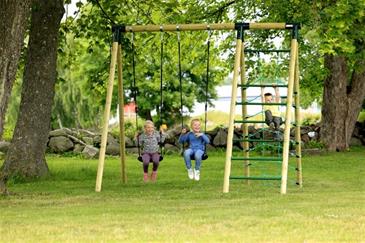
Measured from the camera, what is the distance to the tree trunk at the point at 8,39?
11531mm

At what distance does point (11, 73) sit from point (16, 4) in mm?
934

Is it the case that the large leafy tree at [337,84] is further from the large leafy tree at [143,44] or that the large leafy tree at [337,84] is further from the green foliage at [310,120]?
the green foliage at [310,120]

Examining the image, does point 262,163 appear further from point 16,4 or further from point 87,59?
point 87,59

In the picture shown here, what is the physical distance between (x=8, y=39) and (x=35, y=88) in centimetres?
415

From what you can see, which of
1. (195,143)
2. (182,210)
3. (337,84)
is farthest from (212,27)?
(337,84)

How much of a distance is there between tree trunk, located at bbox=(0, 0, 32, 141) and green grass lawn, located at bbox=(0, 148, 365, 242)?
1552 mm

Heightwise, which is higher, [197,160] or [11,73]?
[11,73]

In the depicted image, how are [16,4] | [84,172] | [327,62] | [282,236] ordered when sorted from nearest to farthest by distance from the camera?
[282,236] → [16,4] → [84,172] → [327,62]

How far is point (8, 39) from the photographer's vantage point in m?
11.6

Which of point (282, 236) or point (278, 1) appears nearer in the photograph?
point (282, 236)

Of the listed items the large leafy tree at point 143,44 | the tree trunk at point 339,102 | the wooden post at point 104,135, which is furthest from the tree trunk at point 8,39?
the tree trunk at point 339,102

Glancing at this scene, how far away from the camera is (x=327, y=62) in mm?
24844

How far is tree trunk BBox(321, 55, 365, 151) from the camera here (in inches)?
969

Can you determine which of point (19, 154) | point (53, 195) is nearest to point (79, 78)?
point (19, 154)
